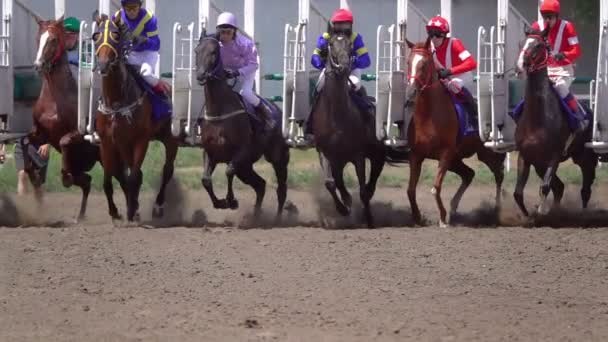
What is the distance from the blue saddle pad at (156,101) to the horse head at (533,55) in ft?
12.0

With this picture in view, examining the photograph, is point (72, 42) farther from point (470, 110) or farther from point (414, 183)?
point (470, 110)

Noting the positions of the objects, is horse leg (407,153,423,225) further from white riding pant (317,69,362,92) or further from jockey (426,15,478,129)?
white riding pant (317,69,362,92)

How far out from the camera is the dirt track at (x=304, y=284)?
8320 millimetres

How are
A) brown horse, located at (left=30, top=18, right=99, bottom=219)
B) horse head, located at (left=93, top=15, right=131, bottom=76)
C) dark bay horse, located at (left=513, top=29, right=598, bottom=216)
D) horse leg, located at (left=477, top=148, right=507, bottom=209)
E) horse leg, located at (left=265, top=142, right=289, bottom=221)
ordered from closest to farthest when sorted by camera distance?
horse head, located at (left=93, top=15, right=131, bottom=76)
dark bay horse, located at (left=513, top=29, right=598, bottom=216)
brown horse, located at (left=30, top=18, right=99, bottom=219)
horse leg, located at (left=265, top=142, right=289, bottom=221)
horse leg, located at (left=477, top=148, right=507, bottom=209)

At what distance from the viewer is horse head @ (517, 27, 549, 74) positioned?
42.5 feet

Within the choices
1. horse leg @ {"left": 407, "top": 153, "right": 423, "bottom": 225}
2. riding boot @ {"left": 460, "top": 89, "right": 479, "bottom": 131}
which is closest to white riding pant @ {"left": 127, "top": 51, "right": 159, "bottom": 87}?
horse leg @ {"left": 407, "top": 153, "right": 423, "bottom": 225}

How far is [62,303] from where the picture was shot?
9219 mm

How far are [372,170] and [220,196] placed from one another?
12.3 ft

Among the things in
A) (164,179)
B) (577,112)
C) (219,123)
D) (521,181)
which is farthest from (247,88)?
(577,112)

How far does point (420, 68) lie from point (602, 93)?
73.4 inches

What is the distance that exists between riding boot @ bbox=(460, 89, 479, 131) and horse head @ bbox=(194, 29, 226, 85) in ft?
8.44

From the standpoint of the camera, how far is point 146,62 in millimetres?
13797

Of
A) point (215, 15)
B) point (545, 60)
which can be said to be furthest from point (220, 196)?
point (545, 60)

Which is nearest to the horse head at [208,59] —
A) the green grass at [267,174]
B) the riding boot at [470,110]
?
the riding boot at [470,110]
